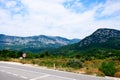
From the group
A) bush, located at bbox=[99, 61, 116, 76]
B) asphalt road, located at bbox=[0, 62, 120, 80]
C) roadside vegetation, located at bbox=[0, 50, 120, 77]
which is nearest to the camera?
asphalt road, located at bbox=[0, 62, 120, 80]

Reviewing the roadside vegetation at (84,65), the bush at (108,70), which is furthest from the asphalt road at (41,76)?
the bush at (108,70)

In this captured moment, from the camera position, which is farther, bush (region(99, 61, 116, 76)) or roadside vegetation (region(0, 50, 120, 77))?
roadside vegetation (region(0, 50, 120, 77))

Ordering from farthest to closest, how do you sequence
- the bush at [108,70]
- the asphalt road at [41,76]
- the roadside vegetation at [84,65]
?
1. the roadside vegetation at [84,65]
2. the bush at [108,70]
3. the asphalt road at [41,76]

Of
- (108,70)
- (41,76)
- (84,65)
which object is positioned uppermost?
(84,65)

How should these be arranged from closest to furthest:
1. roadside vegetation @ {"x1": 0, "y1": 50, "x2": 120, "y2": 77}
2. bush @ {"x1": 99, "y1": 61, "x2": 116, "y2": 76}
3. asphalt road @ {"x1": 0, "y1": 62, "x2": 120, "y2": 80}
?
asphalt road @ {"x1": 0, "y1": 62, "x2": 120, "y2": 80} < bush @ {"x1": 99, "y1": 61, "x2": 116, "y2": 76} < roadside vegetation @ {"x1": 0, "y1": 50, "x2": 120, "y2": 77}

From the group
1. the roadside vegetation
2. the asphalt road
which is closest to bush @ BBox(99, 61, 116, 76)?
the roadside vegetation

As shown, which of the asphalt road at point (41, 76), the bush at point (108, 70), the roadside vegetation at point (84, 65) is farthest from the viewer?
the roadside vegetation at point (84, 65)

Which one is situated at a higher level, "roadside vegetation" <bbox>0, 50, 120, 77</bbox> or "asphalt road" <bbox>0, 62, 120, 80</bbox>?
"roadside vegetation" <bbox>0, 50, 120, 77</bbox>

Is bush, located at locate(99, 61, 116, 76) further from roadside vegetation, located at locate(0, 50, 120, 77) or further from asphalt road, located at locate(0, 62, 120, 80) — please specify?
asphalt road, located at locate(0, 62, 120, 80)

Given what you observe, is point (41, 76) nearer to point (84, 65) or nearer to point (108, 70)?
point (108, 70)

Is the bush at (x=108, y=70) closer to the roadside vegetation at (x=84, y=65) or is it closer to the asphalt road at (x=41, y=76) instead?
the roadside vegetation at (x=84, y=65)

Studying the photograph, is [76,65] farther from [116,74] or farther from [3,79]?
[3,79]

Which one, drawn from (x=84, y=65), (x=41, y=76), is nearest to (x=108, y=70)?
(x=41, y=76)

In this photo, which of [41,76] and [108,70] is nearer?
[41,76]
